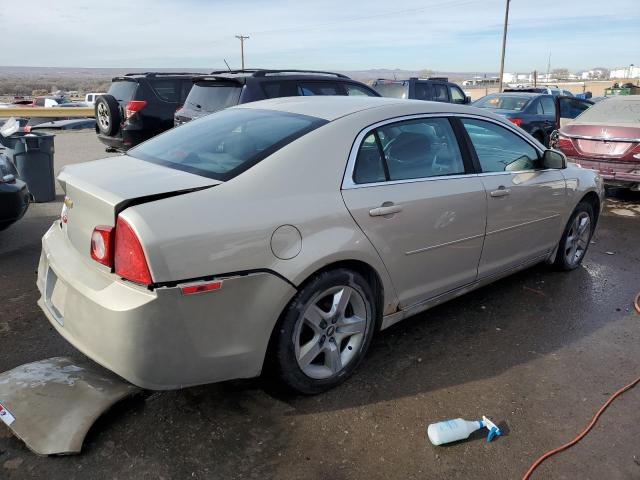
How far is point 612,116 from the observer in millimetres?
7938

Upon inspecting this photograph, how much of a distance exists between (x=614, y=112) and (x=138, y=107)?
7.99m

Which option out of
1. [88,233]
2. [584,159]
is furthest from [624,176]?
[88,233]

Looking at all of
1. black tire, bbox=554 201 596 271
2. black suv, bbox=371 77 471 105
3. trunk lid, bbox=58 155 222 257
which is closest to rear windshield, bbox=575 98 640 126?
black tire, bbox=554 201 596 271

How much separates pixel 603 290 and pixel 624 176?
339 centimetres

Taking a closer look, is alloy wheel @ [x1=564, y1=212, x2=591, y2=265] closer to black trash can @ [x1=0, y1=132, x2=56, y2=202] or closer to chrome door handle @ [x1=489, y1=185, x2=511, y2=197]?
chrome door handle @ [x1=489, y1=185, x2=511, y2=197]

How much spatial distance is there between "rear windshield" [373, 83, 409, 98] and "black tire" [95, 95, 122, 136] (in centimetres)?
599

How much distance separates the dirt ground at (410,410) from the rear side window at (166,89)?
23.2 feet

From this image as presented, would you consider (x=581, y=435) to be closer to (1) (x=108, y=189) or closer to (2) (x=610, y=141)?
(1) (x=108, y=189)

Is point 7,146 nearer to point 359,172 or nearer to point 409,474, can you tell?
point 359,172

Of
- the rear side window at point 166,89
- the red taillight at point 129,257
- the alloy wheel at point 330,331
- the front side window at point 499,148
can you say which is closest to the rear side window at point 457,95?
the rear side window at point 166,89

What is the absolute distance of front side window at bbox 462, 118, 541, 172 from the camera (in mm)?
3846

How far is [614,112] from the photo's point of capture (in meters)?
8.03

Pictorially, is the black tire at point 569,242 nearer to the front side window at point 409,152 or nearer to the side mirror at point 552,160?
the side mirror at point 552,160

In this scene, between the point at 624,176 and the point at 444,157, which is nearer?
the point at 444,157
